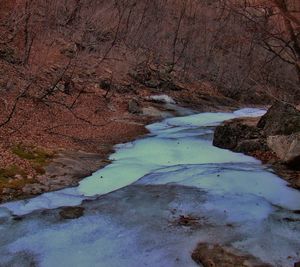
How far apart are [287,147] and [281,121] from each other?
202 cm

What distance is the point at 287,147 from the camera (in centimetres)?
1235

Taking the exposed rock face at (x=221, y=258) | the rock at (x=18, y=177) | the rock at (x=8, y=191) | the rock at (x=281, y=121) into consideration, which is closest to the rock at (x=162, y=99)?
the rock at (x=281, y=121)

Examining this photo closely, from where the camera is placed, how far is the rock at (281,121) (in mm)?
13617

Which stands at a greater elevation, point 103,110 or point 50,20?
point 50,20

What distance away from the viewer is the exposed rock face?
607 cm

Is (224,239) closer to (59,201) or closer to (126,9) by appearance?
(59,201)

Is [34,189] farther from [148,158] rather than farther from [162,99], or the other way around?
[162,99]

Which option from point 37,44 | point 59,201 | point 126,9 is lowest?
point 59,201

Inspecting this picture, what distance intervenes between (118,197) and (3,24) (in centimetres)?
1563

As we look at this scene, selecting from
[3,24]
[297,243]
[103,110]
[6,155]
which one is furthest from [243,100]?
[297,243]

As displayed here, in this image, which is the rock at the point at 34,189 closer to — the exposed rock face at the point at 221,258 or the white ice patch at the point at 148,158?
the white ice patch at the point at 148,158

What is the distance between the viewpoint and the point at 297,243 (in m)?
6.68

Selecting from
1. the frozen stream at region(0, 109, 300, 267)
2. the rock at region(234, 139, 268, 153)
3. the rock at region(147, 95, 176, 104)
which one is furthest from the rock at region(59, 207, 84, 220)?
the rock at region(147, 95, 176, 104)

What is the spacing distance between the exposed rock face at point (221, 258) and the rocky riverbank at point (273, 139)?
4767mm
